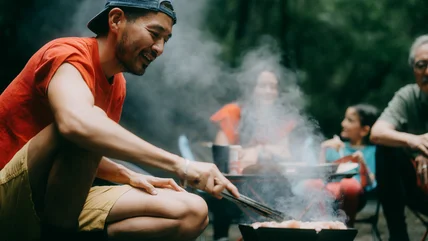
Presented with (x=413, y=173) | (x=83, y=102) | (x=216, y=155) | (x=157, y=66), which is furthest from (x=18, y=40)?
(x=413, y=173)

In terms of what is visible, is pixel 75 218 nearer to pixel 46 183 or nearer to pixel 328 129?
pixel 46 183

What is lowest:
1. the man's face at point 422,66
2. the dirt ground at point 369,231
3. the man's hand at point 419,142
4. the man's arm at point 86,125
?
the dirt ground at point 369,231

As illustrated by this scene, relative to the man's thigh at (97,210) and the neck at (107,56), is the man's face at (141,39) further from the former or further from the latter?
the man's thigh at (97,210)

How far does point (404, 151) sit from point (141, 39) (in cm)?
264

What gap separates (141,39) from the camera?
104 inches

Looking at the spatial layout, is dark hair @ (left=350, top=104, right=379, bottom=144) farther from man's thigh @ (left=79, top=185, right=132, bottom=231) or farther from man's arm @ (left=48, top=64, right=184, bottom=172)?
man's arm @ (left=48, top=64, right=184, bottom=172)

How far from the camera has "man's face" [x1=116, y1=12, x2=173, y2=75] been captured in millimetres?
2645

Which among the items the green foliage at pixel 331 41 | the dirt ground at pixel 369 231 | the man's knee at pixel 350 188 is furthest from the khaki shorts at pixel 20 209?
the green foliage at pixel 331 41

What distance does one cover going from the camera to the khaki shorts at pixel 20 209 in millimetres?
2369

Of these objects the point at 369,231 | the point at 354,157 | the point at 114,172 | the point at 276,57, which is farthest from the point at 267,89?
the point at 114,172

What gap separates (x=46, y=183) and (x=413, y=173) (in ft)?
9.85

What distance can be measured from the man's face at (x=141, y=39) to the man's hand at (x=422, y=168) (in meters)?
2.39

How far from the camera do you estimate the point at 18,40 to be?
5.43 metres

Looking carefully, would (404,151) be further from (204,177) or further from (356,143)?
(204,177)
